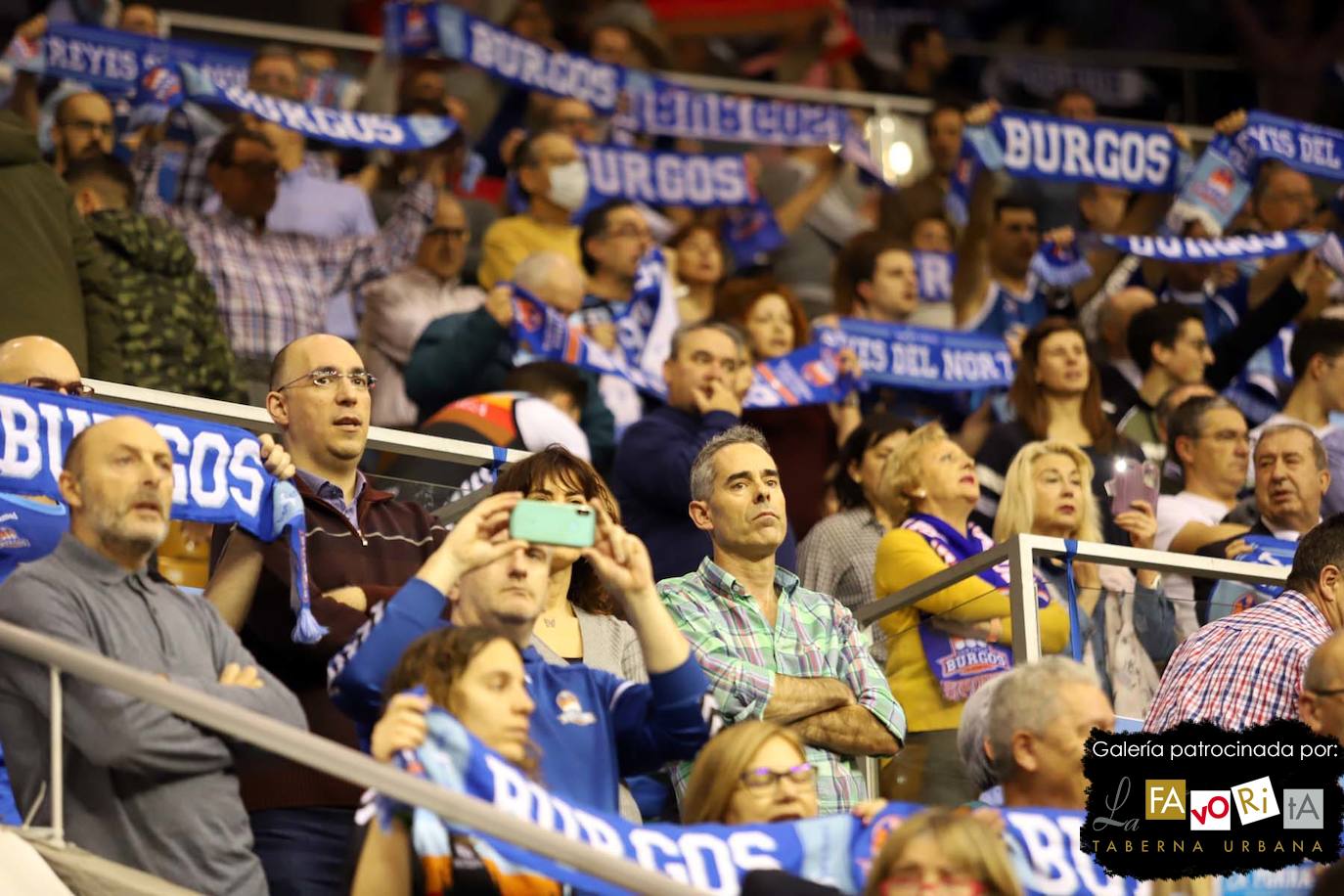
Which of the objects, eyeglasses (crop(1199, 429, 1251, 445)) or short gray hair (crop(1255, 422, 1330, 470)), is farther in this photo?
eyeglasses (crop(1199, 429, 1251, 445))

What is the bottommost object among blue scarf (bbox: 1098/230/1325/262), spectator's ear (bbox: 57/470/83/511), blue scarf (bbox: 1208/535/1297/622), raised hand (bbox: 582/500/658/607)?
blue scarf (bbox: 1208/535/1297/622)

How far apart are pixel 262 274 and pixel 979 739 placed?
4.99m

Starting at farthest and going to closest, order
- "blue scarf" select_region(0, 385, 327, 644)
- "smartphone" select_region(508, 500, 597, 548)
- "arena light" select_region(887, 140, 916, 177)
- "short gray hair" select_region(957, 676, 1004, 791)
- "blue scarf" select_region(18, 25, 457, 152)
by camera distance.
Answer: "arena light" select_region(887, 140, 916, 177)
"blue scarf" select_region(18, 25, 457, 152)
"blue scarf" select_region(0, 385, 327, 644)
"short gray hair" select_region(957, 676, 1004, 791)
"smartphone" select_region(508, 500, 597, 548)

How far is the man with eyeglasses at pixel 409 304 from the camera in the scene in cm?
952

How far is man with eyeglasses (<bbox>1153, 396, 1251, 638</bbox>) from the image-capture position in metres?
8.30

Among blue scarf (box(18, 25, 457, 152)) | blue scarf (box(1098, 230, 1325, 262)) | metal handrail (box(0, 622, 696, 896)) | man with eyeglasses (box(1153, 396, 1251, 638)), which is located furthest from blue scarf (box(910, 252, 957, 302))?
metal handrail (box(0, 622, 696, 896))

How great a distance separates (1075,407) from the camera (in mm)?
9031

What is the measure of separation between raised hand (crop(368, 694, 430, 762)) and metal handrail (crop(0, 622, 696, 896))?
0.07 meters

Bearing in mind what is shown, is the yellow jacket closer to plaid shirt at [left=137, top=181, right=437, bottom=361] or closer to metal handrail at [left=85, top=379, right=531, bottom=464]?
metal handrail at [left=85, top=379, right=531, bottom=464]

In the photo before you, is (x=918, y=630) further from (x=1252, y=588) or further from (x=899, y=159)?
→ (x=899, y=159)

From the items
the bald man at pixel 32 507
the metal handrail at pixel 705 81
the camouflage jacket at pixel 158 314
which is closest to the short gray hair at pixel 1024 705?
the bald man at pixel 32 507

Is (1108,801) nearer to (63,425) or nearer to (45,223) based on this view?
(63,425)

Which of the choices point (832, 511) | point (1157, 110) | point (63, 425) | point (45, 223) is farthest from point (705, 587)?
point (1157, 110)

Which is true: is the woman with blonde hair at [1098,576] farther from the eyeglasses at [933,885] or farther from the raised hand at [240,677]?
the raised hand at [240,677]
